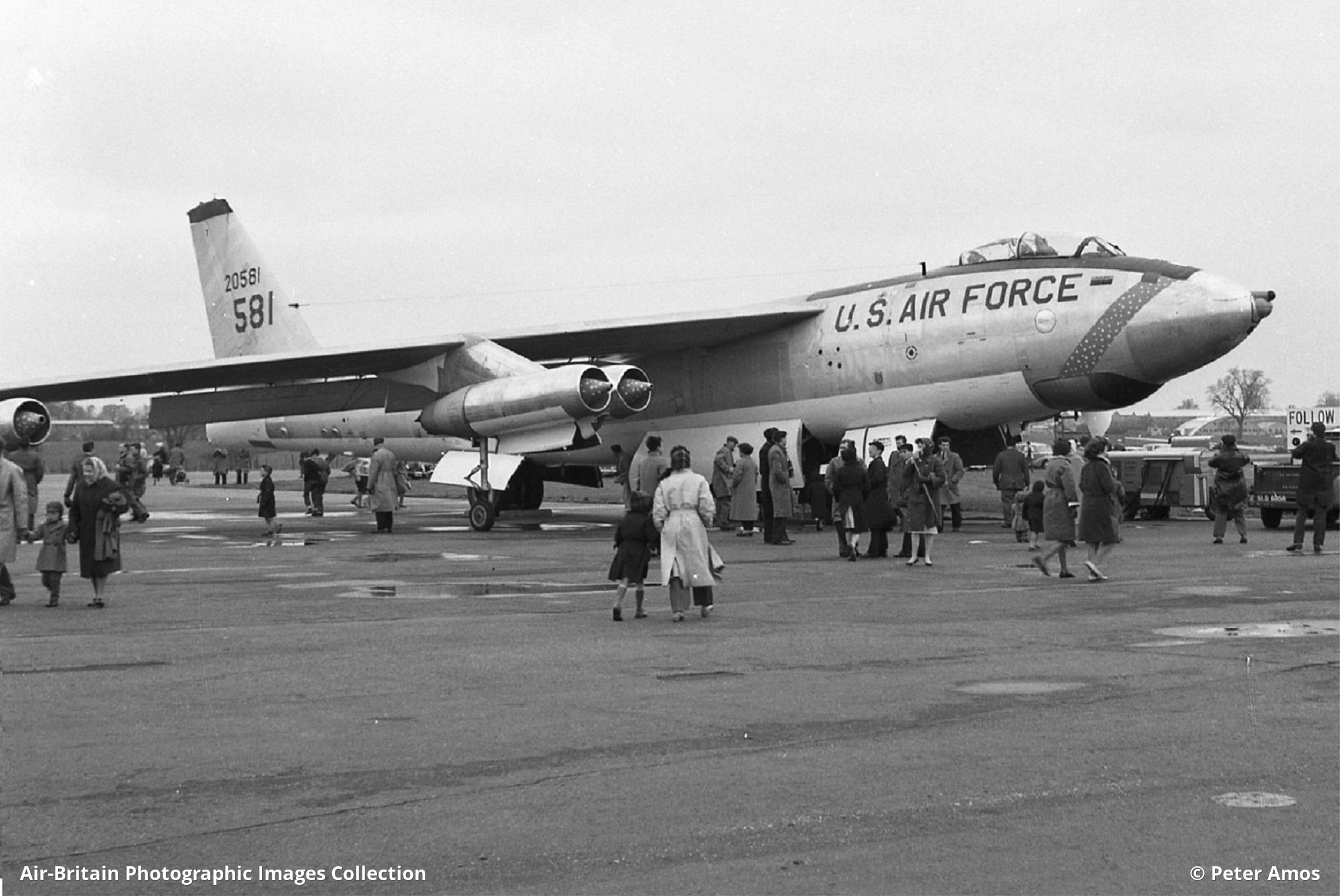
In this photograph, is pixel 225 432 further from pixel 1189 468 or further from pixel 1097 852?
pixel 1097 852

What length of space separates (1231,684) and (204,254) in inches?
1277

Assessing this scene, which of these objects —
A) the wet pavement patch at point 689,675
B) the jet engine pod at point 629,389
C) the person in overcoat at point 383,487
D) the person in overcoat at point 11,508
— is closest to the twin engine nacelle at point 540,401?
the jet engine pod at point 629,389

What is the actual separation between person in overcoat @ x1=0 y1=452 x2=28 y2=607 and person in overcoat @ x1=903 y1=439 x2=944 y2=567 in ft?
32.7

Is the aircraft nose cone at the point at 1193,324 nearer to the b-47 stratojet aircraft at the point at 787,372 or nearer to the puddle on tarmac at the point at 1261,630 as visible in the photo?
the b-47 stratojet aircraft at the point at 787,372

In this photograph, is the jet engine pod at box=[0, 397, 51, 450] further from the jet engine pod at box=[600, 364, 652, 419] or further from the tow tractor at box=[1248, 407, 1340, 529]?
the tow tractor at box=[1248, 407, 1340, 529]

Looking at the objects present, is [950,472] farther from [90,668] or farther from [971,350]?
[90,668]

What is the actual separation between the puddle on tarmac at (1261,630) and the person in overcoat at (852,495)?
7.75 m

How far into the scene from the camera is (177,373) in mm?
27453

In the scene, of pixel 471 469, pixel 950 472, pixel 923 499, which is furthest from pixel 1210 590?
pixel 471 469

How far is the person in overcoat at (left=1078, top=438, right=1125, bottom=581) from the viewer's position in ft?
53.4

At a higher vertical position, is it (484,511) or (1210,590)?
(484,511)

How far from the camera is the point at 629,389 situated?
2483 cm

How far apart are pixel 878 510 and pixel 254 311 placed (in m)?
20.9

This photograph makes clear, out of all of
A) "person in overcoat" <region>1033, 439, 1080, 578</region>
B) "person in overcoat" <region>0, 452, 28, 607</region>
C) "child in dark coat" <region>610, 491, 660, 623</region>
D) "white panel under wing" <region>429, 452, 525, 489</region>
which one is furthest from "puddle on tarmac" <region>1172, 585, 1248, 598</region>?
"white panel under wing" <region>429, 452, 525, 489</region>
